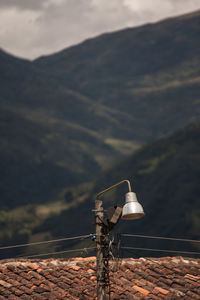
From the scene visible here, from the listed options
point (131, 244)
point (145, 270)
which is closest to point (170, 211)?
point (131, 244)

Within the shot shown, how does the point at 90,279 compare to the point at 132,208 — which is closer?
the point at 132,208

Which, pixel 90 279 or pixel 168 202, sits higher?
pixel 168 202

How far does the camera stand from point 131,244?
536ft

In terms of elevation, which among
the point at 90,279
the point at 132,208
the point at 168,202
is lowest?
the point at 132,208

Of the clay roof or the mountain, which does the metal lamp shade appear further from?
the mountain

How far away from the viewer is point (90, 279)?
68.5 feet

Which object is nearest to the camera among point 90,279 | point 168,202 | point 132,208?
point 132,208

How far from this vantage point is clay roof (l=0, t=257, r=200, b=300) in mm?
19766

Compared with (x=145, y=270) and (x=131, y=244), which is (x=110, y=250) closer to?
(x=145, y=270)

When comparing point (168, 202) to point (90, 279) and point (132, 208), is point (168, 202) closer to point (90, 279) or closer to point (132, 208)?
point (90, 279)

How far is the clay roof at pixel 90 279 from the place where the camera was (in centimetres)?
1977

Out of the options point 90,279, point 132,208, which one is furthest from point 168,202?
point 132,208

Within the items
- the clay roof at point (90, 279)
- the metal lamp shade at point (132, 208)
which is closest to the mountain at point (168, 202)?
the clay roof at point (90, 279)

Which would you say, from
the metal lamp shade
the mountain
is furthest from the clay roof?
the mountain
